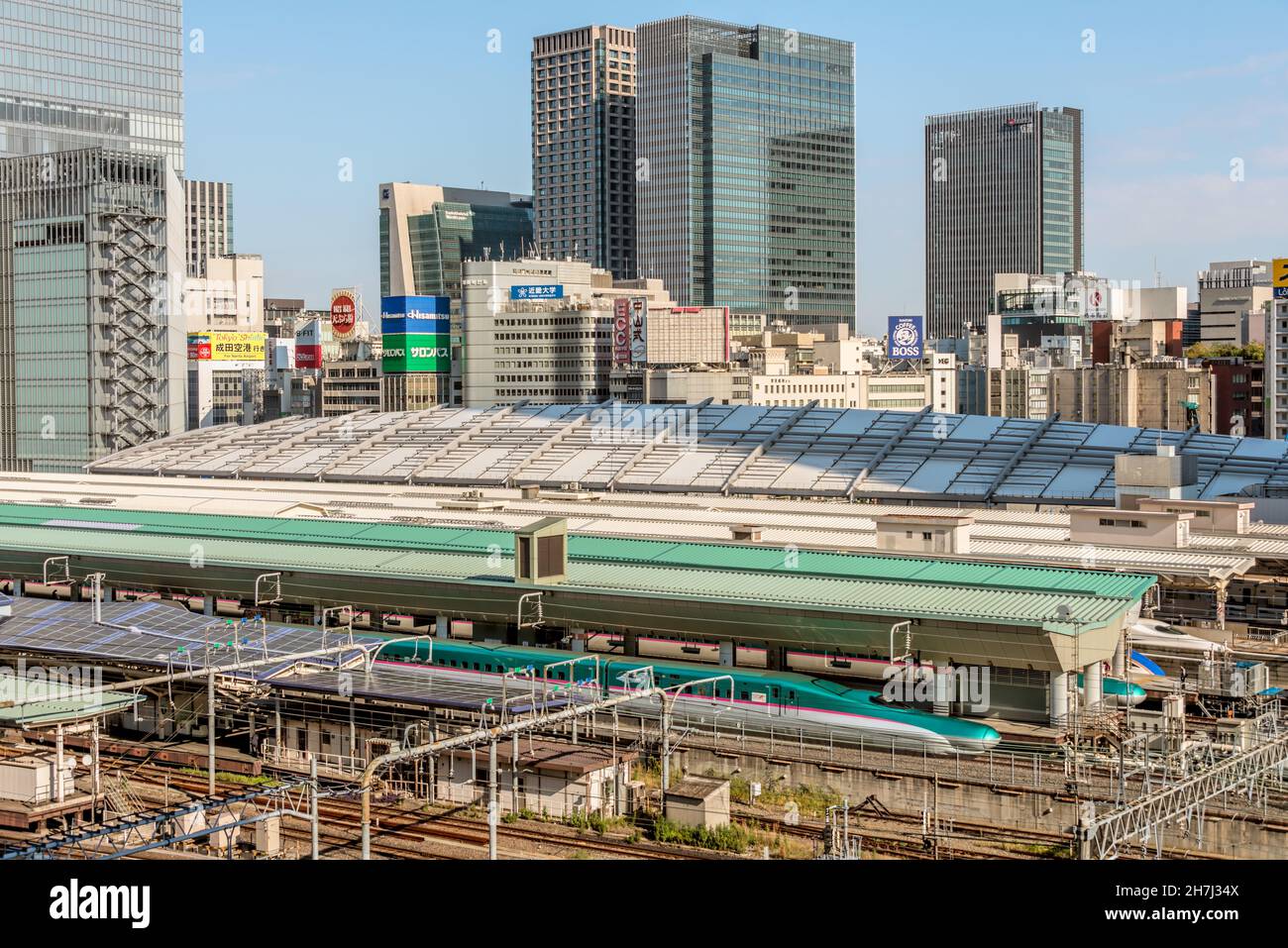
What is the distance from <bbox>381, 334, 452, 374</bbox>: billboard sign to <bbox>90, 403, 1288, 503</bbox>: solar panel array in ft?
177

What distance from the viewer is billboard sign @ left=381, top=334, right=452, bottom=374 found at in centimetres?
14750

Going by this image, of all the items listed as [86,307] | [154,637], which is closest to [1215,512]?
[154,637]

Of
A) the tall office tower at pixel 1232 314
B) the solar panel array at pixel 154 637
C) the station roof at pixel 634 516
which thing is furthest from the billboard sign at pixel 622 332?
the solar panel array at pixel 154 637

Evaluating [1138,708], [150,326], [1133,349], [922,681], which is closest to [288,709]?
[922,681]

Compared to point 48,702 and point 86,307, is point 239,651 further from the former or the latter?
point 86,307

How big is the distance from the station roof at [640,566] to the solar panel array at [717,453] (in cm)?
2385

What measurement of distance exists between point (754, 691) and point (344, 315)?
459 feet

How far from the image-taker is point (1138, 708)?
3438 centimetres

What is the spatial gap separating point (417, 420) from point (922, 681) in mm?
61048

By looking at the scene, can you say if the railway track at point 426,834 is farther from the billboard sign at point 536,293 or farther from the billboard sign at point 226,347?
the billboard sign at point 226,347

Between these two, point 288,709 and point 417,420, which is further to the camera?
point 417,420

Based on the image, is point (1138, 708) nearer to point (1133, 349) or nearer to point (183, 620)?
point (183, 620)

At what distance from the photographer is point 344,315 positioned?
546 feet

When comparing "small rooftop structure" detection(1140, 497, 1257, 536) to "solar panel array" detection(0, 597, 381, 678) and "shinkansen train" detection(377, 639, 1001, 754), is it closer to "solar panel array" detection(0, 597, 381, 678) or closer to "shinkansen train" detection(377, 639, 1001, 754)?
"shinkansen train" detection(377, 639, 1001, 754)
